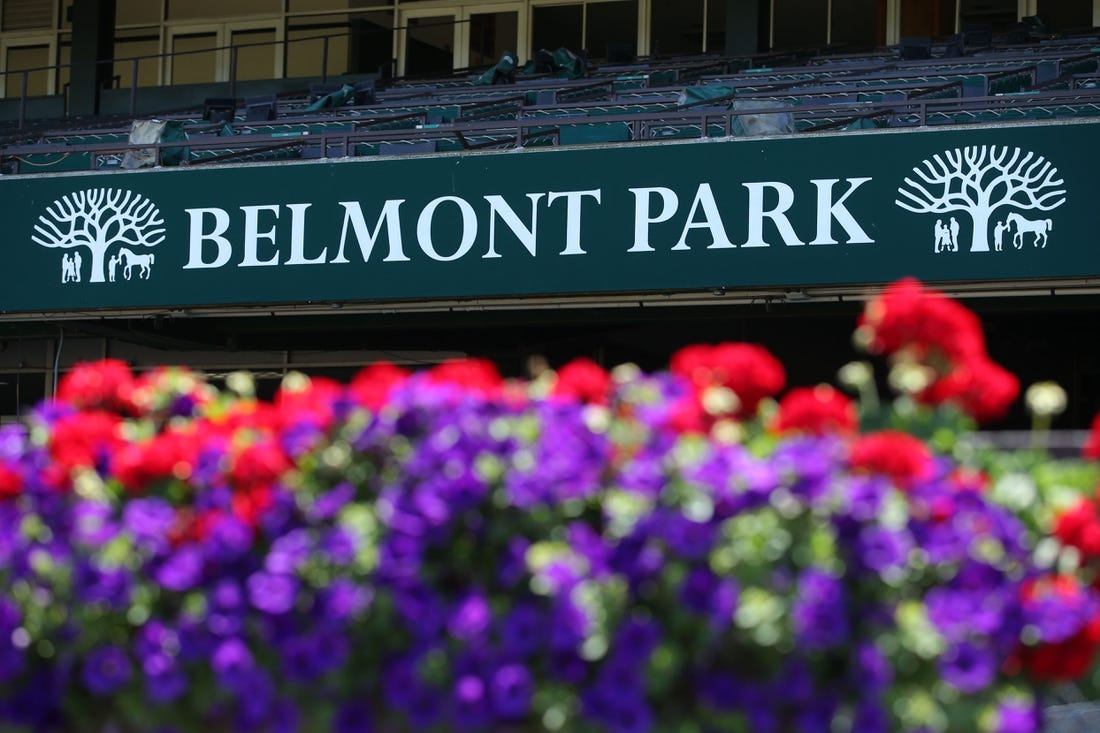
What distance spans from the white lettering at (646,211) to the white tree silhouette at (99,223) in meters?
3.73

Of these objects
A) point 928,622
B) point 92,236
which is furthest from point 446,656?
point 92,236

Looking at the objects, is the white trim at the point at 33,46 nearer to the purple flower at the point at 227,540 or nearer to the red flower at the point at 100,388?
the red flower at the point at 100,388

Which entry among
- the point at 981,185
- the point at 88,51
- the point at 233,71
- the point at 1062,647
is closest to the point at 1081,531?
the point at 1062,647

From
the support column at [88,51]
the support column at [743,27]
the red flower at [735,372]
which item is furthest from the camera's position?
the support column at [88,51]

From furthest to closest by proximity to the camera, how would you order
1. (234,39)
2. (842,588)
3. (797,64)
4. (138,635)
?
1. (234,39)
2. (797,64)
3. (138,635)
4. (842,588)

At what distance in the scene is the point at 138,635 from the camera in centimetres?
341

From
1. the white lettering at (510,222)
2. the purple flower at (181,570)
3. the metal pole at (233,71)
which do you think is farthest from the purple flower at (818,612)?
the metal pole at (233,71)

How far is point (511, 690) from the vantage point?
10.4 ft

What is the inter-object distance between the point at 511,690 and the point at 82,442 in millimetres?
1114

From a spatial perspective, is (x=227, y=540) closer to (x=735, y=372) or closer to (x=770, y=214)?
(x=735, y=372)

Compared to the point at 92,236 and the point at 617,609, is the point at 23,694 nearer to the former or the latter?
the point at 617,609

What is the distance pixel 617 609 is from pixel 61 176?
445 inches

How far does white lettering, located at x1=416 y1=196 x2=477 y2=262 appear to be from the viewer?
40.9 ft

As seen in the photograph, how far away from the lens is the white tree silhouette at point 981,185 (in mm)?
11375
